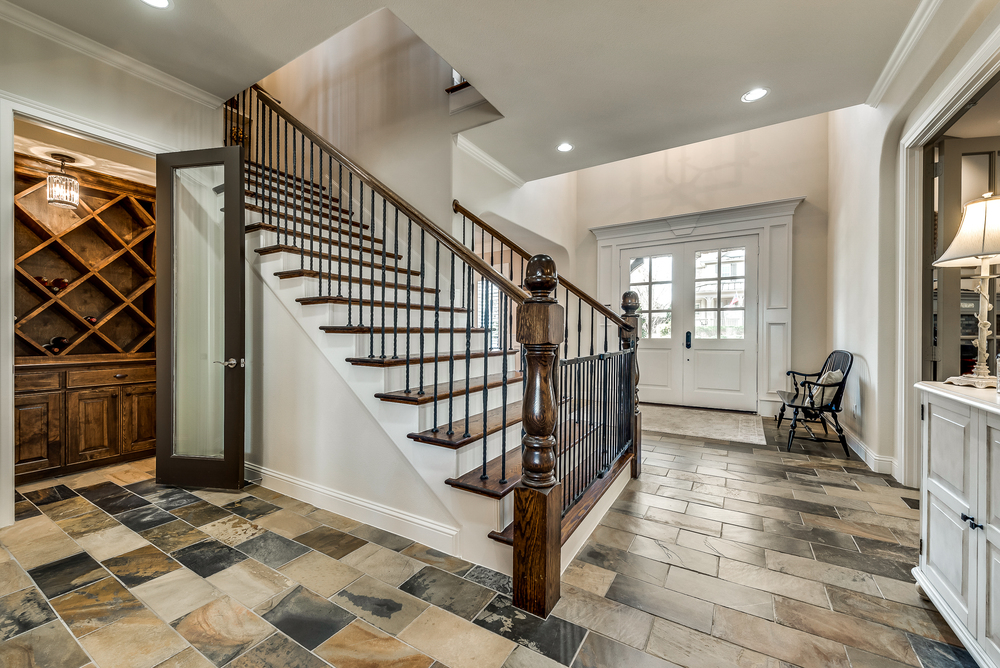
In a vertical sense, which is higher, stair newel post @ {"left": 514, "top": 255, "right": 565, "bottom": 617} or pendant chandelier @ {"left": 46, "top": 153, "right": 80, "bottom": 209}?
pendant chandelier @ {"left": 46, "top": 153, "right": 80, "bottom": 209}

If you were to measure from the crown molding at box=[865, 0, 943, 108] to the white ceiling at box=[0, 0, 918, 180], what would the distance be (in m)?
0.04

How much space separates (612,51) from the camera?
2469 mm

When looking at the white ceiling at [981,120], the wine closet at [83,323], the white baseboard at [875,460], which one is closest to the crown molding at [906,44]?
the white ceiling at [981,120]

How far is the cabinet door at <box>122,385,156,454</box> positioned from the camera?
10.6 feet

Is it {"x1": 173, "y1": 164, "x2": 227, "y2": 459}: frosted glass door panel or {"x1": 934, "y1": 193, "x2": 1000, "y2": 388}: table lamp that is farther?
{"x1": 173, "y1": 164, "x2": 227, "y2": 459}: frosted glass door panel

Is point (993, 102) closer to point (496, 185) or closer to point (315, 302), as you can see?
point (496, 185)

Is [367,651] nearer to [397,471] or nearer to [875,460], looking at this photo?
[397,471]

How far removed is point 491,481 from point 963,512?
5.35 feet

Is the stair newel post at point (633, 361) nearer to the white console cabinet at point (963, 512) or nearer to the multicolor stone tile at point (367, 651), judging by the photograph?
the white console cabinet at point (963, 512)

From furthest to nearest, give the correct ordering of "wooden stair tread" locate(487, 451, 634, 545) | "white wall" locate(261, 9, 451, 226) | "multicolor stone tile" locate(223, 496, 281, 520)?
"white wall" locate(261, 9, 451, 226), "multicolor stone tile" locate(223, 496, 281, 520), "wooden stair tread" locate(487, 451, 634, 545)

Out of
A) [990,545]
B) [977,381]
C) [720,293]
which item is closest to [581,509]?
[990,545]

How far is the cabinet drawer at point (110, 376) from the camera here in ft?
9.75

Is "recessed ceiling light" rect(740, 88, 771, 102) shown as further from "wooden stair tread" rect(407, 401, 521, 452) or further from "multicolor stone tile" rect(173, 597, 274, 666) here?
"multicolor stone tile" rect(173, 597, 274, 666)

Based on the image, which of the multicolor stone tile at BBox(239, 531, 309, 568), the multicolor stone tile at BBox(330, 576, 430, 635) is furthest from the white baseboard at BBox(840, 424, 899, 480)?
the multicolor stone tile at BBox(239, 531, 309, 568)
